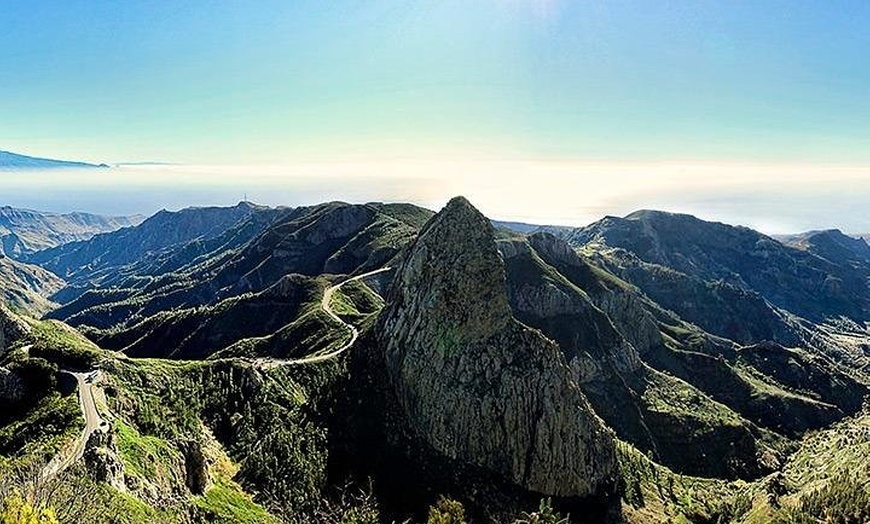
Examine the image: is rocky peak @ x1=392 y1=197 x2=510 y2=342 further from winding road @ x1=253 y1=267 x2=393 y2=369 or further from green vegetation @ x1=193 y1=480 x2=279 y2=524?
green vegetation @ x1=193 y1=480 x2=279 y2=524

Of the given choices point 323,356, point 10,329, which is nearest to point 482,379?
point 323,356

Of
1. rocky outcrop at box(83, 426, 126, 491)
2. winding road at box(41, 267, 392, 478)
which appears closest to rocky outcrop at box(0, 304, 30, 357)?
winding road at box(41, 267, 392, 478)

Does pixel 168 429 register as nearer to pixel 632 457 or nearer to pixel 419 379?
pixel 419 379

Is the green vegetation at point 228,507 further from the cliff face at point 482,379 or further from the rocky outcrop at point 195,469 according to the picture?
the cliff face at point 482,379

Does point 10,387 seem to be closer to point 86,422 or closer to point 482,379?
point 86,422

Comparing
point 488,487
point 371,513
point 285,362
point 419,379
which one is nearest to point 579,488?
point 488,487

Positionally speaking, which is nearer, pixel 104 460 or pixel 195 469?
pixel 104 460
